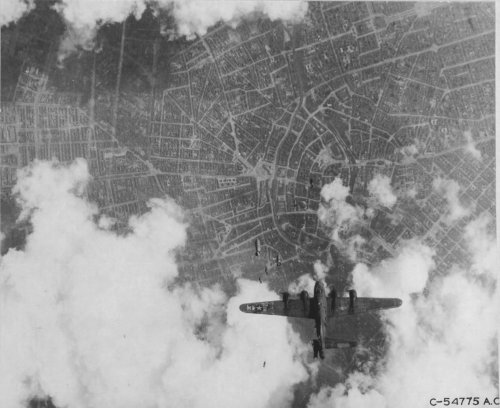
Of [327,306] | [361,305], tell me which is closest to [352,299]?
[361,305]

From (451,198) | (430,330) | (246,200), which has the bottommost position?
(430,330)

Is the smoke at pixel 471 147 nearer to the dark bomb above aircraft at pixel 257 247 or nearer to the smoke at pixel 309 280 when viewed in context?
the smoke at pixel 309 280

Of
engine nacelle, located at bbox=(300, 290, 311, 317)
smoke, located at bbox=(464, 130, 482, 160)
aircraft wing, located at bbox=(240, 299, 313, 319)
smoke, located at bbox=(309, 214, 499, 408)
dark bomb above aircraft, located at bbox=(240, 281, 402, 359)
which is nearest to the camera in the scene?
smoke, located at bbox=(309, 214, 499, 408)

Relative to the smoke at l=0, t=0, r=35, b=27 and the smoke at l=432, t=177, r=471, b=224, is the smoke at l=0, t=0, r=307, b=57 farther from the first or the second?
the smoke at l=432, t=177, r=471, b=224

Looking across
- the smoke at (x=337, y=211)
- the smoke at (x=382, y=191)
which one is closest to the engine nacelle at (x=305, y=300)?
the smoke at (x=337, y=211)

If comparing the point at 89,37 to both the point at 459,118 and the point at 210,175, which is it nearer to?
the point at 210,175

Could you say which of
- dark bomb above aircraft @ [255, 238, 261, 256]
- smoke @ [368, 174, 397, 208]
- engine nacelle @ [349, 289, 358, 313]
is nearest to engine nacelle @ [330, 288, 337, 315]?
engine nacelle @ [349, 289, 358, 313]

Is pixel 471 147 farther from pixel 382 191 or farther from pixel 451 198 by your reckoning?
pixel 382 191
